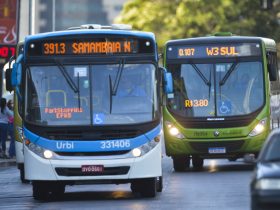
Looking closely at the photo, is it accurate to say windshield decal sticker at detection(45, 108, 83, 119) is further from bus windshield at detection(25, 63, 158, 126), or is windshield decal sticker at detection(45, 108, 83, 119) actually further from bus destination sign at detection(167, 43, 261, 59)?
bus destination sign at detection(167, 43, 261, 59)

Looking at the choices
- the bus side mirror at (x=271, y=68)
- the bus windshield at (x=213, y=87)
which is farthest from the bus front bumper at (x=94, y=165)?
the bus side mirror at (x=271, y=68)

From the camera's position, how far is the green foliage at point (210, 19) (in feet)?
230

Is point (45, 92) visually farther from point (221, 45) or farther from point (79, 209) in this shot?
point (221, 45)

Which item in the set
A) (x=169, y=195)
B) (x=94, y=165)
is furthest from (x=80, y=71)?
(x=169, y=195)

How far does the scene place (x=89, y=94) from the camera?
19484 mm

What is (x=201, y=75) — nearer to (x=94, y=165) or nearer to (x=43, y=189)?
(x=43, y=189)

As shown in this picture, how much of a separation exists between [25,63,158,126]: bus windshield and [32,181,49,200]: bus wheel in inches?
41.1

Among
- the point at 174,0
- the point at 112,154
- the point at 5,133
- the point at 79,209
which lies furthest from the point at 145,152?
the point at 174,0

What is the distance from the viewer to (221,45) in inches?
1083

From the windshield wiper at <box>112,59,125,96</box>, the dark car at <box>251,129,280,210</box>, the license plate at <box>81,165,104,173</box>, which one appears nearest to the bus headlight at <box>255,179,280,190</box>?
the dark car at <box>251,129,280,210</box>

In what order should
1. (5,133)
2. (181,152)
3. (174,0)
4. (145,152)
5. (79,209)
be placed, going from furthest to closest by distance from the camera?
(174,0)
(5,133)
(181,152)
(145,152)
(79,209)

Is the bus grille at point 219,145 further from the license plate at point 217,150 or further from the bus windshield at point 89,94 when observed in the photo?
the bus windshield at point 89,94

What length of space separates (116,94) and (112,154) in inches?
→ 38.1

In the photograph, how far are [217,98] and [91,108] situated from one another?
818 cm
